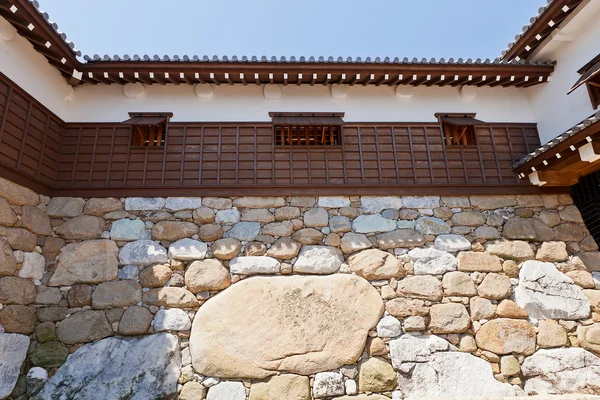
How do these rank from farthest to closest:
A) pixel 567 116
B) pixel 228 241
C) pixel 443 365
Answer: pixel 567 116, pixel 228 241, pixel 443 365

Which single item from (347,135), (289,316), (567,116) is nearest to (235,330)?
(289,316)

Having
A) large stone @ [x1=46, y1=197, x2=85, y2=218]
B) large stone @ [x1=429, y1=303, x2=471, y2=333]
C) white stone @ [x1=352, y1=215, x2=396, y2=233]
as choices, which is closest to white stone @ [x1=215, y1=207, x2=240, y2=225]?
white stone @ [x1=352, y1=215, x2=396, y2=233]

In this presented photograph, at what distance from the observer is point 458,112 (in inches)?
256

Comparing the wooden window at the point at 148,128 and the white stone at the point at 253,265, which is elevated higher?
the wooden window at the point at 148,128

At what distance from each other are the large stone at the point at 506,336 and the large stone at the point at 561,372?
17cm

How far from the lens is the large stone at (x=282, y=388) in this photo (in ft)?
15.0

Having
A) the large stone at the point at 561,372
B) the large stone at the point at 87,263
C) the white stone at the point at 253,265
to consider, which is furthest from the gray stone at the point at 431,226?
the large stone at the point at 87,263

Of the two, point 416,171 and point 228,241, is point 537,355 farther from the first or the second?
point 228,241

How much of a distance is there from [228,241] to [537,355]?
4580 mm

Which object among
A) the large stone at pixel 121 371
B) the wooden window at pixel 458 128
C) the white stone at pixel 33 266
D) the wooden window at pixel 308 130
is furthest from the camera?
the wooden window at pixel 458 128

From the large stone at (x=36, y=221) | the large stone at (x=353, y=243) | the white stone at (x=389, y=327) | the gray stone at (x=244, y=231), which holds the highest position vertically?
the large stone at (x=36, y=221)

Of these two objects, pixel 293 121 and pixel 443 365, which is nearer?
pixel 443 365

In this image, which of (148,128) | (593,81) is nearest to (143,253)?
(148,128)

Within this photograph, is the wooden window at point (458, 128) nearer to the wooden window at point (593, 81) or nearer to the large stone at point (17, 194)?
the wooden window at point (593, 81)
